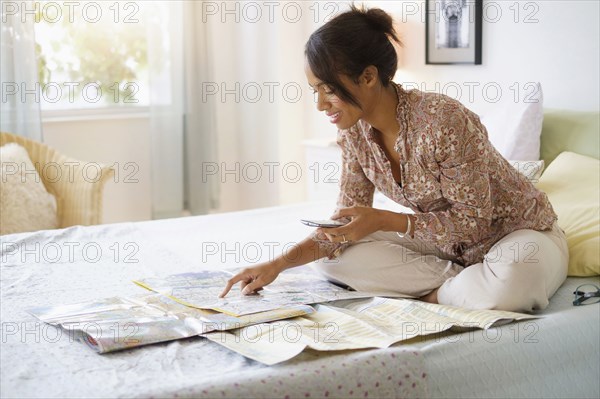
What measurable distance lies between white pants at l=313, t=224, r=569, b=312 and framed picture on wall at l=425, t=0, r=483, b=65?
125 cm

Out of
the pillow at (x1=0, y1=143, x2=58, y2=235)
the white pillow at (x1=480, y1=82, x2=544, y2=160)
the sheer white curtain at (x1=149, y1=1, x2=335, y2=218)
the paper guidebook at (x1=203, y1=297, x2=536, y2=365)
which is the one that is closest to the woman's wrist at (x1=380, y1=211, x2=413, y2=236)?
the paper guidebook at (x1=203, y1=297, x2=536, y2=365)

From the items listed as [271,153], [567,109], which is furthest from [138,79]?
[567,109]

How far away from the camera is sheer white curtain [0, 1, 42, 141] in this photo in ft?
12.0

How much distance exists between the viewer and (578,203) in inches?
90.8

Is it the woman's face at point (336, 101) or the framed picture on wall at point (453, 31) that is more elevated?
the framed picture on wall at point (453, 31)

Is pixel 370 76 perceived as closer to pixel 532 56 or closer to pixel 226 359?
pixel 226 359

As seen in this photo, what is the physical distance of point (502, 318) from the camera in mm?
1727

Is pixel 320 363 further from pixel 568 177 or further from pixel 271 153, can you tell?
pixel 271 153

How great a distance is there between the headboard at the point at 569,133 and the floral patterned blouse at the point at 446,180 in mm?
619

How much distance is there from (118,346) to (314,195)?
7.48ft

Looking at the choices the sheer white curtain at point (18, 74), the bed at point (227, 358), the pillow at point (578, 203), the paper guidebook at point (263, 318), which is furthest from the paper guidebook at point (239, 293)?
the sheer white curtain at point (18, 74)

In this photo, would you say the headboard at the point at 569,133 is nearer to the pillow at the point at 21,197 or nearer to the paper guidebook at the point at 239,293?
the paper guidebook at the point at 239,293

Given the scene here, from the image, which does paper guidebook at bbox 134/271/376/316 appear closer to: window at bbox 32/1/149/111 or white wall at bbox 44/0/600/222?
white wall at bbox 44/0/600/222

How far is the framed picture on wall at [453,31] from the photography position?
3096mm
